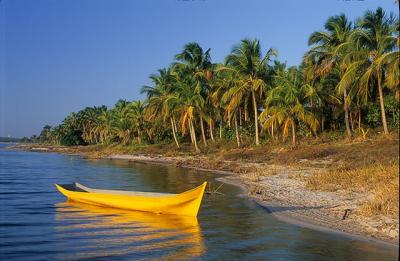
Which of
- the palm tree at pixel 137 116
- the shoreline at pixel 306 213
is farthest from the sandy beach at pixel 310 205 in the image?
the palm tree at pixel 137 116

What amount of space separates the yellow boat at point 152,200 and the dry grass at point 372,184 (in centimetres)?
503

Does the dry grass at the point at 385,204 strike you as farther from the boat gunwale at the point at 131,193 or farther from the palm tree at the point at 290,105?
the palm tree at the point at 290,105

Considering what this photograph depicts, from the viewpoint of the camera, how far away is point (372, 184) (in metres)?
16.2

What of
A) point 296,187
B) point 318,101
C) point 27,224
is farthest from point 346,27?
point 27,224

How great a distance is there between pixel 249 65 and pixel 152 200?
27894 millimetres

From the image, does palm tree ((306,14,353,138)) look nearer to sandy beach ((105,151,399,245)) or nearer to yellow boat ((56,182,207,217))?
sandy beach ((105,151,399,245))

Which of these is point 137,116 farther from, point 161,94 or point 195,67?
point 195,67

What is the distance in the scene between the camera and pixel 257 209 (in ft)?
51.7

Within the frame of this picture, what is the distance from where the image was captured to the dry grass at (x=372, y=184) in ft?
40.6

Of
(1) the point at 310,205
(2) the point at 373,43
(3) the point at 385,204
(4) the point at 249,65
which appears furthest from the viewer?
(4) the point at 249,65

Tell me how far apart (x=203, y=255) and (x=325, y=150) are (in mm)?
20689

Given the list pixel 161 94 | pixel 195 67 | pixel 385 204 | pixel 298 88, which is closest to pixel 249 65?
pixel 298 88

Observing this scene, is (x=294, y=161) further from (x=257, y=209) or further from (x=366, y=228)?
(x=366, y=228)

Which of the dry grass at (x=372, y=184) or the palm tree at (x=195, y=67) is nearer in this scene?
the dry grass at (x=372, y=184)
